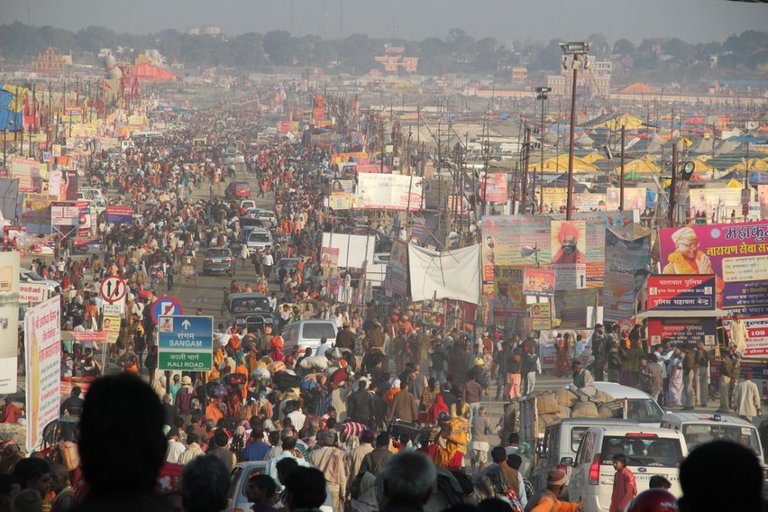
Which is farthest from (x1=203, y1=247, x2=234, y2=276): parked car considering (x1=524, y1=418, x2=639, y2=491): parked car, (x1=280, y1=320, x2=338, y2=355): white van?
(x1=524, y1=418, x2=639, y2=491): parked car

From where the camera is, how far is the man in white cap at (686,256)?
23031 millimetres

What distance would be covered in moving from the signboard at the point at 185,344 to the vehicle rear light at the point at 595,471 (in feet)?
22.1

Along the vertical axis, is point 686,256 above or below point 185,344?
above

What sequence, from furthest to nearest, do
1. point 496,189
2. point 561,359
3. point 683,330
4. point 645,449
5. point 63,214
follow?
point 496,189, point 63,214, point 561,359, point 683,330, point 645,449

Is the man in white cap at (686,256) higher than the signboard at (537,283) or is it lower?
higher

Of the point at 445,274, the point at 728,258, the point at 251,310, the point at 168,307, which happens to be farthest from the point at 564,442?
the point at 251,310

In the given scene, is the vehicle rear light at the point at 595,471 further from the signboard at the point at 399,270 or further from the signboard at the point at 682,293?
the signboard at the point at 399,270

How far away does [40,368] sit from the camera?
12.9 meters

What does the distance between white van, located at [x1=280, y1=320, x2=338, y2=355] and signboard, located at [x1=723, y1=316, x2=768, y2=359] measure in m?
6.57

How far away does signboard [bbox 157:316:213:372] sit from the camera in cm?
1789

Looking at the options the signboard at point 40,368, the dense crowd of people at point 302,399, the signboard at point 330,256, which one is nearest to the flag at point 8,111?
the dense crowd of people at point 302,399

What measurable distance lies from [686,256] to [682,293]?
149cm

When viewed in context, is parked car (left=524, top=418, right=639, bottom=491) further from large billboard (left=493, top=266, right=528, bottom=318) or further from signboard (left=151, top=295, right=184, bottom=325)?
large billboard (left=493, top=266, right=528, bottom=318)

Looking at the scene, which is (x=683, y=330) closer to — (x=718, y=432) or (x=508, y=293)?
(x=508, y=293)
